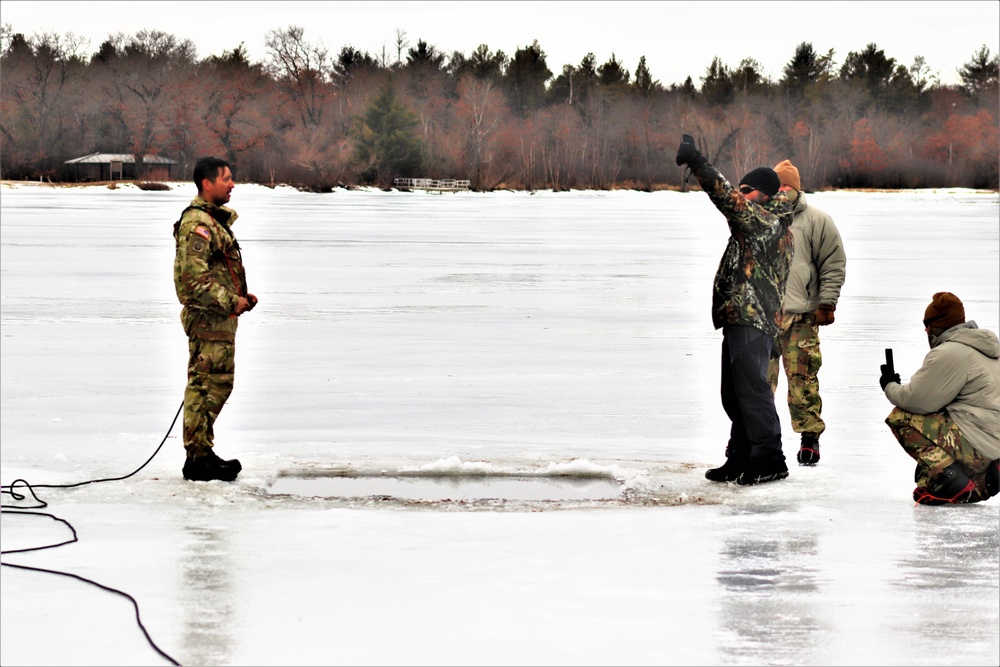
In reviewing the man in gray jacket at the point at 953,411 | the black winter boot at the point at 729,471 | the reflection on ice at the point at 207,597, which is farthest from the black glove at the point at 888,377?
the reflection on ice at the point at 207,597

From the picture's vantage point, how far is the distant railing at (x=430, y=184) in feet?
300

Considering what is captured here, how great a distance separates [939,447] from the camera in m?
6.52

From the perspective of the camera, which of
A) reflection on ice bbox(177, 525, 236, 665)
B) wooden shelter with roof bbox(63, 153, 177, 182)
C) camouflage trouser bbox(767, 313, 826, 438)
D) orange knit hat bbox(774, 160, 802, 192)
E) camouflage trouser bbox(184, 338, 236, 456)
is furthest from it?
wooden shelter with roof bbox(63, 153, 177, 182)

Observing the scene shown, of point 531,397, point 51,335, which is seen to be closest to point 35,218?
point 51,335

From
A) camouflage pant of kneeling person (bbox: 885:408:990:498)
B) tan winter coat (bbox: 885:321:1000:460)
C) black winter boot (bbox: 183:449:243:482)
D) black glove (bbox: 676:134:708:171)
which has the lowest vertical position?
black winter boot (bbox: 183:449:243:482)

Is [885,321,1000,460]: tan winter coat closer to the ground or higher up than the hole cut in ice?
higher up

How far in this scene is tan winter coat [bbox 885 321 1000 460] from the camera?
6453 millimetres

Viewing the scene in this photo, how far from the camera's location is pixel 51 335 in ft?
43.4

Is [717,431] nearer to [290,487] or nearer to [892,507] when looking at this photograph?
[892,507]

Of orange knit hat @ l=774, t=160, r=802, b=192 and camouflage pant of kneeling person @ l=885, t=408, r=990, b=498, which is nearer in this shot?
camouflage pant of kneeling person @ l=885, t=408, r=990, b=498

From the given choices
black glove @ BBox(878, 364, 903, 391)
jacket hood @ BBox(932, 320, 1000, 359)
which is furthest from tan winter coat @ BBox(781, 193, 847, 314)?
jacket hood @ BBox(932, 320, 1000, 359)

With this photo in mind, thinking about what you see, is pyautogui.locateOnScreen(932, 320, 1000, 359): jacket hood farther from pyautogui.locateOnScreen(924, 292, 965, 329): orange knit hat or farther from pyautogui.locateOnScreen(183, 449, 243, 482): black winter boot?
pyautogui.locateOnScreen(183, 449, 243, 482): black winter boot

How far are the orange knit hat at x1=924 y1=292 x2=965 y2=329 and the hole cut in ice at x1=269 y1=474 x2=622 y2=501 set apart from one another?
168cm

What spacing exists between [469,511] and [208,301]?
1569 millimetres
